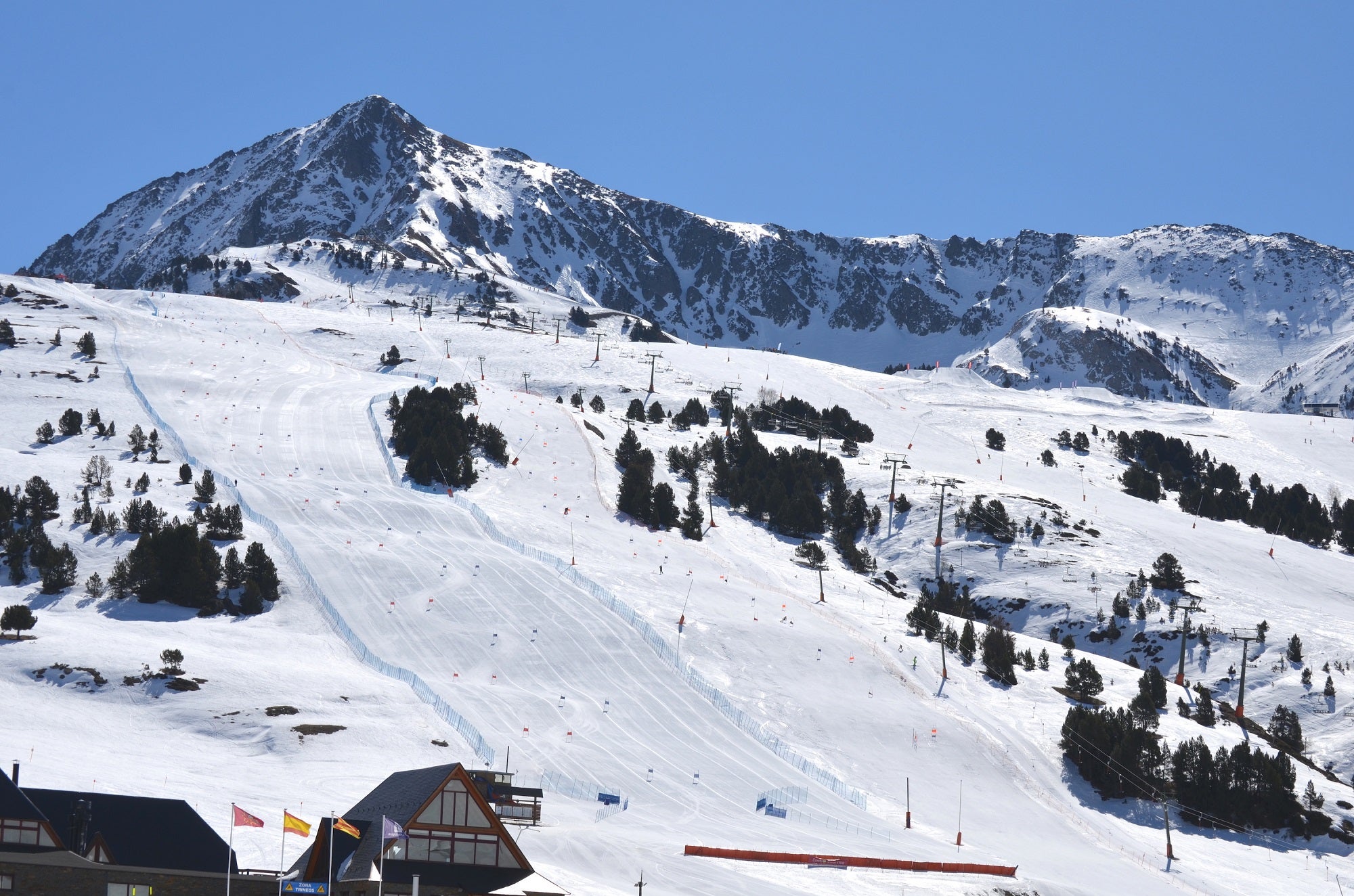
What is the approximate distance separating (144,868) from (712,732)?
31.3 meters

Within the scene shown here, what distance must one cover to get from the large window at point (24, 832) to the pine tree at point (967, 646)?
2062 inches

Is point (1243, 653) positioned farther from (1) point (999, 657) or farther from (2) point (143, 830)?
(2) point (143, 830)

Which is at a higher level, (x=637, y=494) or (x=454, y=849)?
(x=637, y=494)

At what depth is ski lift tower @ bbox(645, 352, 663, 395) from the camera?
132 m

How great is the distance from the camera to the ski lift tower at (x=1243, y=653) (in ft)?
233

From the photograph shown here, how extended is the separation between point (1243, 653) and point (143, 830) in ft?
208

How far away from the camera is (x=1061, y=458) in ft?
415

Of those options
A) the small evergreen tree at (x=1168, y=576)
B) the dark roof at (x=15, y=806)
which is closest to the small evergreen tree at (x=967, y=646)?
the small evergreen tree at (x=1168, y=576)

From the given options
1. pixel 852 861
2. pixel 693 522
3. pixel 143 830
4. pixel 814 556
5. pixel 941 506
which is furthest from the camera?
pixel 941 506

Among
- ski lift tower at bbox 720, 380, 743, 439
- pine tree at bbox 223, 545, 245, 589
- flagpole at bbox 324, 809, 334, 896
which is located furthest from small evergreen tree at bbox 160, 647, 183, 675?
ski lift tower at bbox 720, 380, 743, 439

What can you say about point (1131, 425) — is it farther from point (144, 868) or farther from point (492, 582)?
point (144, 868)

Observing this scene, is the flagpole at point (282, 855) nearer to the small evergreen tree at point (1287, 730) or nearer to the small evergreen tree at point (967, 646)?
the small evergreen tree at point (967, 646)

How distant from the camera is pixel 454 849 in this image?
2989cm

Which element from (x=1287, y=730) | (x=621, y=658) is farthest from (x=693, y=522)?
(x=1287, y=730)
